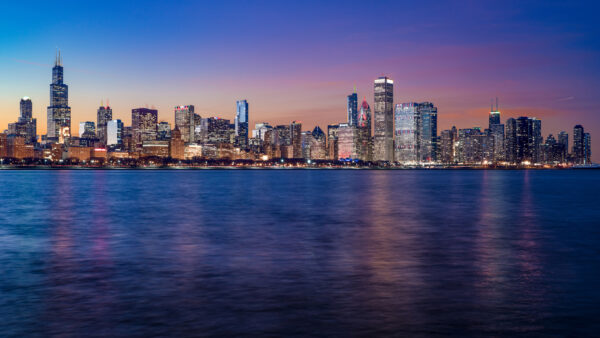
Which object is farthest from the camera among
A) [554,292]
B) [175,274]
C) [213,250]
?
[213,250]

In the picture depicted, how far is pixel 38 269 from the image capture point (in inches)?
749

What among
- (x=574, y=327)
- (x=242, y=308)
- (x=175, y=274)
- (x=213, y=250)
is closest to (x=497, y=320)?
(x=574, y=327)

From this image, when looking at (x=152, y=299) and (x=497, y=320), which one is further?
(x=152, y=299)

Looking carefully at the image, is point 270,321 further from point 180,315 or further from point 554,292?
point 554,292

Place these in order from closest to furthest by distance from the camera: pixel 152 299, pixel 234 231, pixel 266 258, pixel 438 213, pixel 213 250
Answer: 1. pixel 152 299
2. pixel 266 258
3. pixel 213 250
4. pixel 234 231
5. pixel 438 213

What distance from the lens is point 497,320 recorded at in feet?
40.2

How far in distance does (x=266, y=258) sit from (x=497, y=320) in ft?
38.6

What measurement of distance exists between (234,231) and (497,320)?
22822mm

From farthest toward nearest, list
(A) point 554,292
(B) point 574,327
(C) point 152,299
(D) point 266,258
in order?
(D) point 266,258
(A) point 554,292
(C) point 152,299
(B) point 574,327

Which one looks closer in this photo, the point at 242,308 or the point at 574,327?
the point at 574,327

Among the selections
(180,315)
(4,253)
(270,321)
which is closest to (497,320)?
(270,321)

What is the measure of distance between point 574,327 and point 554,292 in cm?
375

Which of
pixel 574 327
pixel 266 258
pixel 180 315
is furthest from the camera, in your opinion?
pixel 266 258

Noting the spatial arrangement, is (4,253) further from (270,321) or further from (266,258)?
(270,321)
